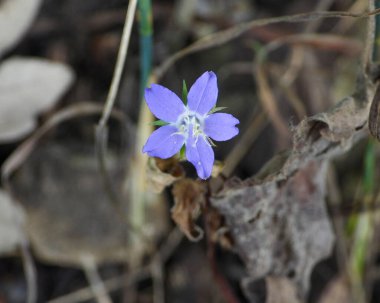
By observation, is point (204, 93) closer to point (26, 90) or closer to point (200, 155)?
point (200, 155)

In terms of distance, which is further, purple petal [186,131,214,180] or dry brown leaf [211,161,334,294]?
dry brown leaf [211,161,334,294]

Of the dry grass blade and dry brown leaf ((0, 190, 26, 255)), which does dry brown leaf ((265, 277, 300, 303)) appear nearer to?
the dry grass blade

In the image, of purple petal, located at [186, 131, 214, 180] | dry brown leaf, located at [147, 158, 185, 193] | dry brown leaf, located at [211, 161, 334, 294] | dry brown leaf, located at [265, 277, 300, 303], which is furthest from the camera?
dry brown leaf, located at [265, 277, 300, 303]

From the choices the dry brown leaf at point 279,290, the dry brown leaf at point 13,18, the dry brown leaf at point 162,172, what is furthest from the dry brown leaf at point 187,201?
the dry brown leaf at point 13,18

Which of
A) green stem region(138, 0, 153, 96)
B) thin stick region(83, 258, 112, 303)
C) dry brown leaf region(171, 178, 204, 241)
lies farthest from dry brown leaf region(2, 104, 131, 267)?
dry brown leaf region(171, 178, 204, 241)

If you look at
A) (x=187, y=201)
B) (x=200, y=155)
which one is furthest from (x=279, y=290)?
(x=200, y=155)

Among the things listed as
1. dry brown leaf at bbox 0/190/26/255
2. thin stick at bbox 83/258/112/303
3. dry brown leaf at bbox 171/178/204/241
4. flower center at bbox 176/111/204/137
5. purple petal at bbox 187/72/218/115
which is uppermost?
purple petal at bbox 187/72/218/115

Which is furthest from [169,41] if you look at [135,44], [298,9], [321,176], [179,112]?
[179,112]
